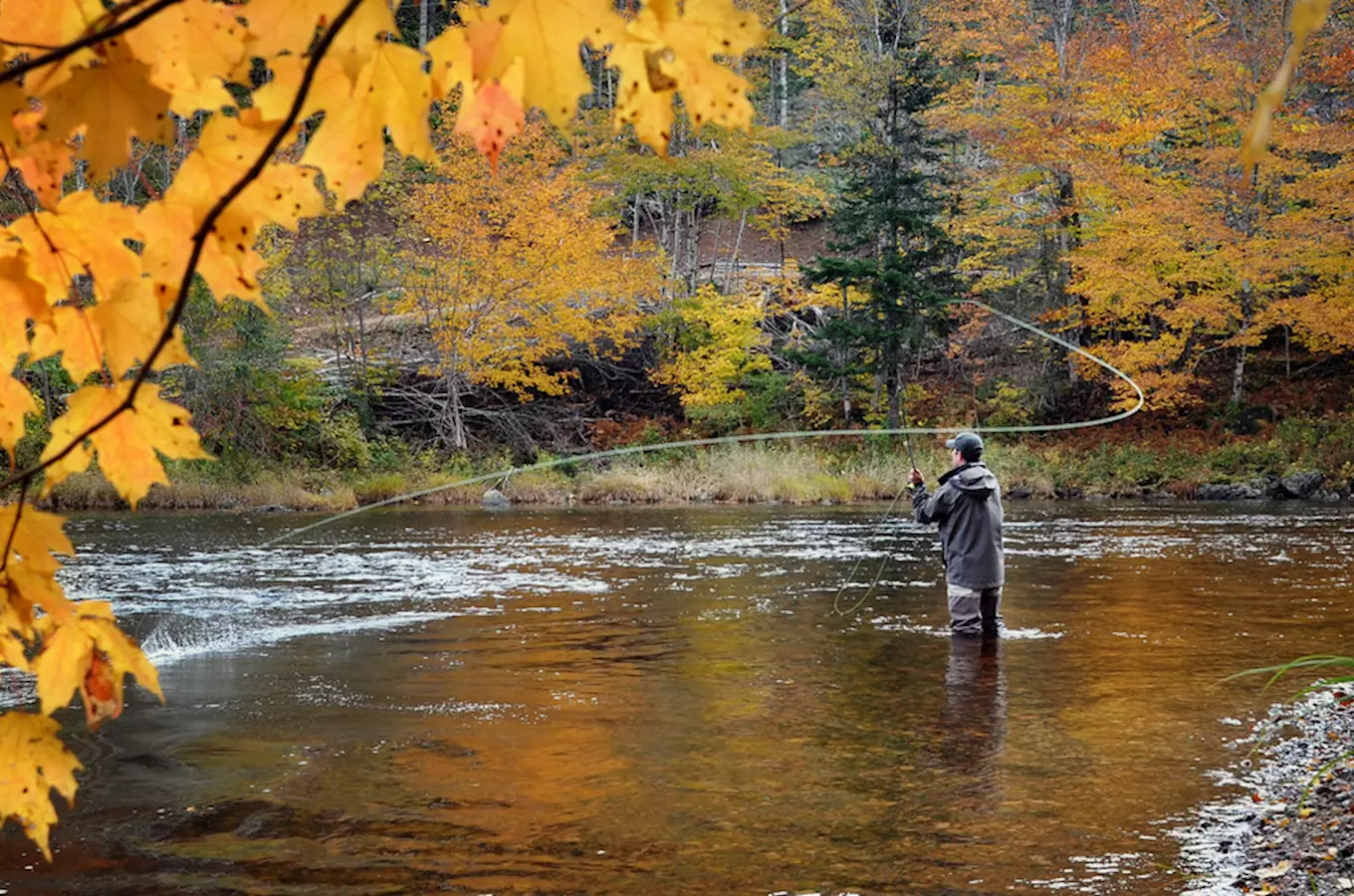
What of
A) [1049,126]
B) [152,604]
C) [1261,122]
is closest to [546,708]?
[152,604]

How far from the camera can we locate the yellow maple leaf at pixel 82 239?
1590 millimetres

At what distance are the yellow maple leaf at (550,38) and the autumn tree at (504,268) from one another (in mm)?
Answer: 32307

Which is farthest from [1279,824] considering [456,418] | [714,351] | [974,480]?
[714,351]

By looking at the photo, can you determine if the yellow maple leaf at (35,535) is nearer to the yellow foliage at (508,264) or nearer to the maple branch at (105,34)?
the maple branch at (105,34)

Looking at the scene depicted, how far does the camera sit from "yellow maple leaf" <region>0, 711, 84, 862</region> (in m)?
Result: 1.77

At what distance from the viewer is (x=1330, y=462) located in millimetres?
27672

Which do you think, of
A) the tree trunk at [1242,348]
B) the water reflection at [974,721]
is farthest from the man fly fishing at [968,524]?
the tree trunk at [1242,348]

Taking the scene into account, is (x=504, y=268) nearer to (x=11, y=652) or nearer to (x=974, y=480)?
(x=974, y=480)

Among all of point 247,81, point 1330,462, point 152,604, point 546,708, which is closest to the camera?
point 247,81

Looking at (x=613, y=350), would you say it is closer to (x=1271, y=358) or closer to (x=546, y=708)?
(x=1271, y=358)

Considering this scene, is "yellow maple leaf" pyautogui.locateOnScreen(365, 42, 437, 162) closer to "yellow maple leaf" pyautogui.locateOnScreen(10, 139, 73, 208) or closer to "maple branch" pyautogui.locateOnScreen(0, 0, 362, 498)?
"maple branch" pyautogui.locateOnScreen(0, 0, 362, 498)

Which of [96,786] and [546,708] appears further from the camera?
[546,708]

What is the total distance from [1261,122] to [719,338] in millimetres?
35165

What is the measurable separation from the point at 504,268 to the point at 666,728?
86.6 ft
